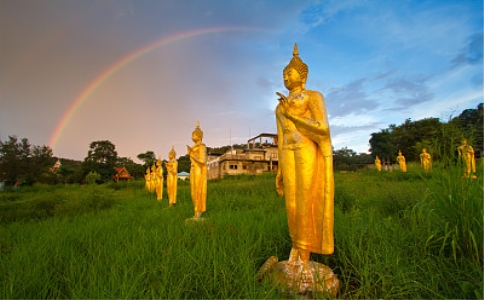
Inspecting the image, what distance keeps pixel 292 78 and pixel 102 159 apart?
42.2 meters

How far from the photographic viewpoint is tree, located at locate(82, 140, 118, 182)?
3691 centimetres

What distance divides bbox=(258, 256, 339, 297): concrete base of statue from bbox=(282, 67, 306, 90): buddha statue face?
1.93m

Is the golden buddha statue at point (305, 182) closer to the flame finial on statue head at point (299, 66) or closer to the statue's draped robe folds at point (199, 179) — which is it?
the flame finial on statue head at point (299, 66)

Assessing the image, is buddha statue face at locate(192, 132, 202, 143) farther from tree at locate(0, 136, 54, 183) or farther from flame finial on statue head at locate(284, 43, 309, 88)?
tree at locate(0, 136, 54, 183)

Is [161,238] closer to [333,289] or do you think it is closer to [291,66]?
[333,289]

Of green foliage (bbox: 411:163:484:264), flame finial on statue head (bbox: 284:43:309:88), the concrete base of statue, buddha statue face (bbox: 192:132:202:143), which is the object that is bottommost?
the concrete base of statue

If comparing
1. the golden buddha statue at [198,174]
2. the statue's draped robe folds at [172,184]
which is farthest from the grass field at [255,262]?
the statue's draped robe folds at [172,184]

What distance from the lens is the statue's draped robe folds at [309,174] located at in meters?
2.65

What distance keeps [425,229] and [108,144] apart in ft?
142

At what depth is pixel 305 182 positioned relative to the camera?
8.96 ft

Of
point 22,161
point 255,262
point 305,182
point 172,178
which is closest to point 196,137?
point 172,178

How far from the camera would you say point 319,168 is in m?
2.75

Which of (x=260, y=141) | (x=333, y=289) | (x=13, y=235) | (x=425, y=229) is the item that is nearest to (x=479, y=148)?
(x=425, y=229)

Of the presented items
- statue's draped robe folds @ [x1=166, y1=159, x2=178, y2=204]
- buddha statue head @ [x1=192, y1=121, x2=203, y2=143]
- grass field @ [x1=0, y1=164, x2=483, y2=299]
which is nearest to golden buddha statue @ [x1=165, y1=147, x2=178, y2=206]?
statue's draped robe folds @ [x1=166, y1=159, x2=178, y2=204]
